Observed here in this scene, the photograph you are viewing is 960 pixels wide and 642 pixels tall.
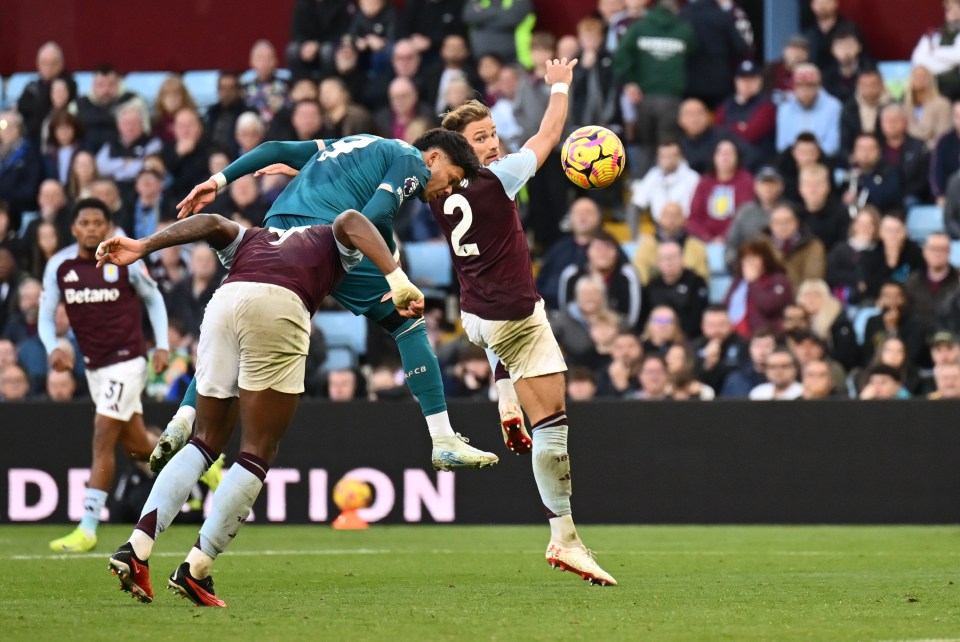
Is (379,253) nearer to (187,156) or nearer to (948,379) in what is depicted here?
(948,379)

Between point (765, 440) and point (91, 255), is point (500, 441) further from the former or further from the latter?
point (91, 255)

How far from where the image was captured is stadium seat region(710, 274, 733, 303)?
55.3ft

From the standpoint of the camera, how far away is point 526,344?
30.5ft

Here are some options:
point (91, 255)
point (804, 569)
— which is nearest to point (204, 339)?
point (804, 569)

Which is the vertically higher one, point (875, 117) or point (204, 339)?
point (875, 117)

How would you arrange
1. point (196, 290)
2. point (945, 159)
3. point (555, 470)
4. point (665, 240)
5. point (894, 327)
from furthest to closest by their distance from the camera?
1. point (196, 290)
2. point (665, 240)
3. point (945, 159)
4. point (894, 327)
5. point (555, 470)

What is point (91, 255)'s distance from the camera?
12.4 meters

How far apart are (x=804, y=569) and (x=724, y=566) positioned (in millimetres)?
496

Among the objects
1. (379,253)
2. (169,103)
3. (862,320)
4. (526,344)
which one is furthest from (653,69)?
(379,253)

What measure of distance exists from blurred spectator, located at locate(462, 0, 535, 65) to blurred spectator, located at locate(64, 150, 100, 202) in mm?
4544

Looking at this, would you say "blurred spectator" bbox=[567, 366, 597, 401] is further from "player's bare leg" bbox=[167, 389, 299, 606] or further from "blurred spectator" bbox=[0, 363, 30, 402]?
"player's bare leg" bbox=[167, 389, 299, 606]

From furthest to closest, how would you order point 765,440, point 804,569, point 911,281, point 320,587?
point 911,281, point 765,440, point 804,569, point 320,587

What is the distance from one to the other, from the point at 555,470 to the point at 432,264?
833 centimetres

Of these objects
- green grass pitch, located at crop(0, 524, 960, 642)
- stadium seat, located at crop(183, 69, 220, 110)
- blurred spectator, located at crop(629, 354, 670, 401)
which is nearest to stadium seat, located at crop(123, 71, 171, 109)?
stadium seat, located at crop(183, 69, 220, 110)
